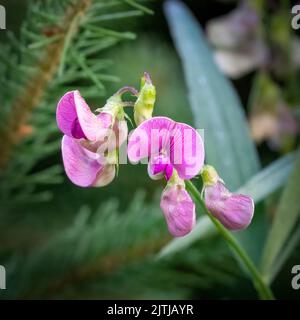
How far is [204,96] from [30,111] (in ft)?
0.36

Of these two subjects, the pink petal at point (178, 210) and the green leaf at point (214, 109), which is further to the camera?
the green leaf at point (214, 109)

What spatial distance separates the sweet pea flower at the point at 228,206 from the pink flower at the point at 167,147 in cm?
2

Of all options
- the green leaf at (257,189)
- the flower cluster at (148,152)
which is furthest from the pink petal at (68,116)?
the green leaf at (257,189)

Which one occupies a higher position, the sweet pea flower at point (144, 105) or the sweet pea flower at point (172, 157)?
the sweet pea flower at point (144, 105)

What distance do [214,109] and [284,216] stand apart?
86 millimetres

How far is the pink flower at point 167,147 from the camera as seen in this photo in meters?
0.29

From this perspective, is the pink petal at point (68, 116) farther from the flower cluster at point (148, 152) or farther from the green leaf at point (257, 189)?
the green leaf at point (257, 189)

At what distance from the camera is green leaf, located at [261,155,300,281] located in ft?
1.22

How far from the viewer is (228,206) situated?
0.97ft

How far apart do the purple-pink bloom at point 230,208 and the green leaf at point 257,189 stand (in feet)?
0.18

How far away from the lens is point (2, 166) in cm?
41

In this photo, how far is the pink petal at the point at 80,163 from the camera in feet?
0.98

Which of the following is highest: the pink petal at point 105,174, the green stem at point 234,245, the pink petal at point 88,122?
the pink petal at point 88,122

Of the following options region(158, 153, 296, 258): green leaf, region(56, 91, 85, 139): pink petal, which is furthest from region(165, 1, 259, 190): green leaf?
region(56, 91, 85, 139): pink petal
